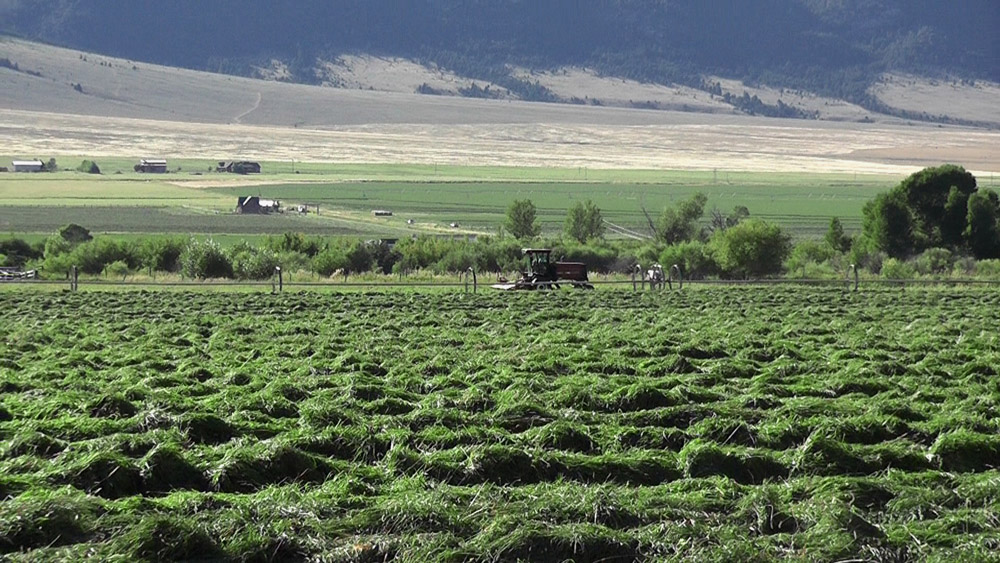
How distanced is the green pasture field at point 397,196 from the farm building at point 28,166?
3411 mm

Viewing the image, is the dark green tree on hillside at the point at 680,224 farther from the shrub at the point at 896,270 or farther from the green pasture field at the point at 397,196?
the shrub at the point at 896,270

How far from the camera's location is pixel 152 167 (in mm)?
124938

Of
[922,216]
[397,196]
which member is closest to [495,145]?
[397,196]

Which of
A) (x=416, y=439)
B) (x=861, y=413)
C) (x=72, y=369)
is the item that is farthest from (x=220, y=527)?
(x=72, y=369)

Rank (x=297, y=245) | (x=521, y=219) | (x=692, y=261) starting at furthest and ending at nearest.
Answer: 1. (x=521, y=219)
2. (x=297, y=245)
3. (x=692, y=261)

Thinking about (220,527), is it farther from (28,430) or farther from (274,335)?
(274,335)

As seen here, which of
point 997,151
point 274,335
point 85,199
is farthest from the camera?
point 997,151

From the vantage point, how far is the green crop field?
23.5ft

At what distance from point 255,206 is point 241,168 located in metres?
43.2

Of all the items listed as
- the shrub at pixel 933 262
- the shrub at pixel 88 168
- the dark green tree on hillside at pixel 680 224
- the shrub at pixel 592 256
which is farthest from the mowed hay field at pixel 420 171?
the shrub at pixel 933 262

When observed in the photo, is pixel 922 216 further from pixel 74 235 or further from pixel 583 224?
pixel 74 235

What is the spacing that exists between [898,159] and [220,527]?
15876 cm

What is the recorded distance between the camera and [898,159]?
15725cm

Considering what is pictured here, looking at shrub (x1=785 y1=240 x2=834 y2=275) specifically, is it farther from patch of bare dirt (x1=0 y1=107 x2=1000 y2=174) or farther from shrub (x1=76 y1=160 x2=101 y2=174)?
patch of bare dirt (x1=0 y1=107 x2=1000 y2=174)
